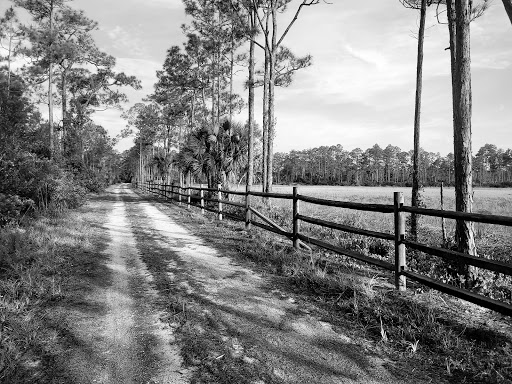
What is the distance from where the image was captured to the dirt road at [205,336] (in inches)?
105

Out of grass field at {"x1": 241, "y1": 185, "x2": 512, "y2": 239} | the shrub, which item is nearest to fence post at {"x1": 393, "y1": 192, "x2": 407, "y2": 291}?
grass field at {"x1": 241, "y1": 185, "x2": 512, "y2": 239}

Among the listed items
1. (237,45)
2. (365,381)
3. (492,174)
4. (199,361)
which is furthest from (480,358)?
(492,174)

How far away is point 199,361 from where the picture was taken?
Answer: 283 centimetres

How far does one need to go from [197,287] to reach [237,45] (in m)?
20.6

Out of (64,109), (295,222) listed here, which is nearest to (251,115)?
(295,222)

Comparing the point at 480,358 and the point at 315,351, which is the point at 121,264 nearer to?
Answer: the point at 315,351

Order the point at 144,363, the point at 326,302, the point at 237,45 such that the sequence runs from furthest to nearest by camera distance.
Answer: the point at 237,45, the point at 326,302, the point at 144,363

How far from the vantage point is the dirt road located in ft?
8.76

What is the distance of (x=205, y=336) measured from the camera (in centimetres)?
326

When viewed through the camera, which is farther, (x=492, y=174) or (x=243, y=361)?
(x=492, y=174)

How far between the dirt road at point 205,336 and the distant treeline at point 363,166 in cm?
10824

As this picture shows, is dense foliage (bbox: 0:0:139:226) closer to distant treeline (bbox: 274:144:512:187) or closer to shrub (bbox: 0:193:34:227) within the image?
shrub (bbox: 0:193:34:227)

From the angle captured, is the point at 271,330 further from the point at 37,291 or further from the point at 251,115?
the point at 251,115

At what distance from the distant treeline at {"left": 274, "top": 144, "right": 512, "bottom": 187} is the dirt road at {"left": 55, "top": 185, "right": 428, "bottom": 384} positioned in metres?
108
